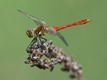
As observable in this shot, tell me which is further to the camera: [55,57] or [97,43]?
[97,43]

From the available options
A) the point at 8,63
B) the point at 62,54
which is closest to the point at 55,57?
the point at 62,54

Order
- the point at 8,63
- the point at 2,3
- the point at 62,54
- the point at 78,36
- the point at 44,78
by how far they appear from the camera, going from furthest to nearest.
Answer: the point at 2,3 < the point at 78,36 < the point at 8,63 < the point at 44,78 < the point at 62,54

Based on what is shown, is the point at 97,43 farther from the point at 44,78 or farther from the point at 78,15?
the point at 44,78

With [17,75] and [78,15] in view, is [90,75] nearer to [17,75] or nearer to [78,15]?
[17,75]

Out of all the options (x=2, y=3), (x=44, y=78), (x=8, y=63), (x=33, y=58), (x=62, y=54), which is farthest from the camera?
(x=2, y=3)

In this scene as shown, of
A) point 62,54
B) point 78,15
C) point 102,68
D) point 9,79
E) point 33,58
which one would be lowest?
point 62,54

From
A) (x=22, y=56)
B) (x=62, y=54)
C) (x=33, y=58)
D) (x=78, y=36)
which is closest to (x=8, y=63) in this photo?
(x=22, y=56)

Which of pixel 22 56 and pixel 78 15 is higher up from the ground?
pixel 78 15
